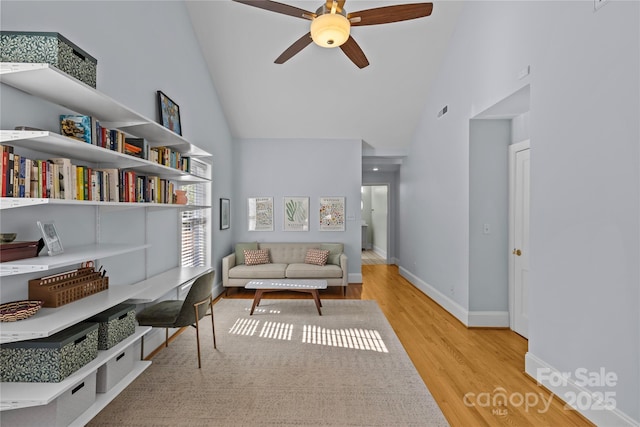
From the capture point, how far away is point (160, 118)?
3.26 meters

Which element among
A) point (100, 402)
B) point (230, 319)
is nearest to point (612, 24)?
point (100, 402)

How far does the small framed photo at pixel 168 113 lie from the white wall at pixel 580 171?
3387 mm

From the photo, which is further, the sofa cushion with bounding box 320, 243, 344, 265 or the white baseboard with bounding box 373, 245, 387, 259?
the white baseboard with bounding box 373, 245, 387, 259

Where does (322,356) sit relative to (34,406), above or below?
below

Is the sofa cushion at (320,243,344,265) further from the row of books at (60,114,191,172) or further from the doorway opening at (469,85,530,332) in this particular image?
the row of books at (60,114,191,172)

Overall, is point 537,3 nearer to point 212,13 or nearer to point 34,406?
point 212,13

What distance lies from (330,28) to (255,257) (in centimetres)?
401

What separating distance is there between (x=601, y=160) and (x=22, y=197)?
3336 mm

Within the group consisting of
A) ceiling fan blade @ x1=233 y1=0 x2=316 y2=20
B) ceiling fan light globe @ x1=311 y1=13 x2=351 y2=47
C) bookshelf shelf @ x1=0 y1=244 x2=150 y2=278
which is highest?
ceiling fan blade @ x1=233 y1=0 x2=316 y2=20

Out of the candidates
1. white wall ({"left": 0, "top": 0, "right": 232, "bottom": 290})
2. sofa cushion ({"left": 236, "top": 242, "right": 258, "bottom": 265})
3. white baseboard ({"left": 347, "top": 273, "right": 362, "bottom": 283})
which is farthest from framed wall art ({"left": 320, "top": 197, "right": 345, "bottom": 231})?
white wall ({"left": 0, "top": 0, "right": 232, "bottom": 290})

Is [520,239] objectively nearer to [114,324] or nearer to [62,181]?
[114,324]

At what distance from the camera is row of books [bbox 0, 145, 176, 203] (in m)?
1.55

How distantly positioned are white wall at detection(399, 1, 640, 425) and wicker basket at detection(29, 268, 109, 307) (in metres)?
3.32

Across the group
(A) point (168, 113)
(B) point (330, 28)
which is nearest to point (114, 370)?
(A) point (168, 113)
